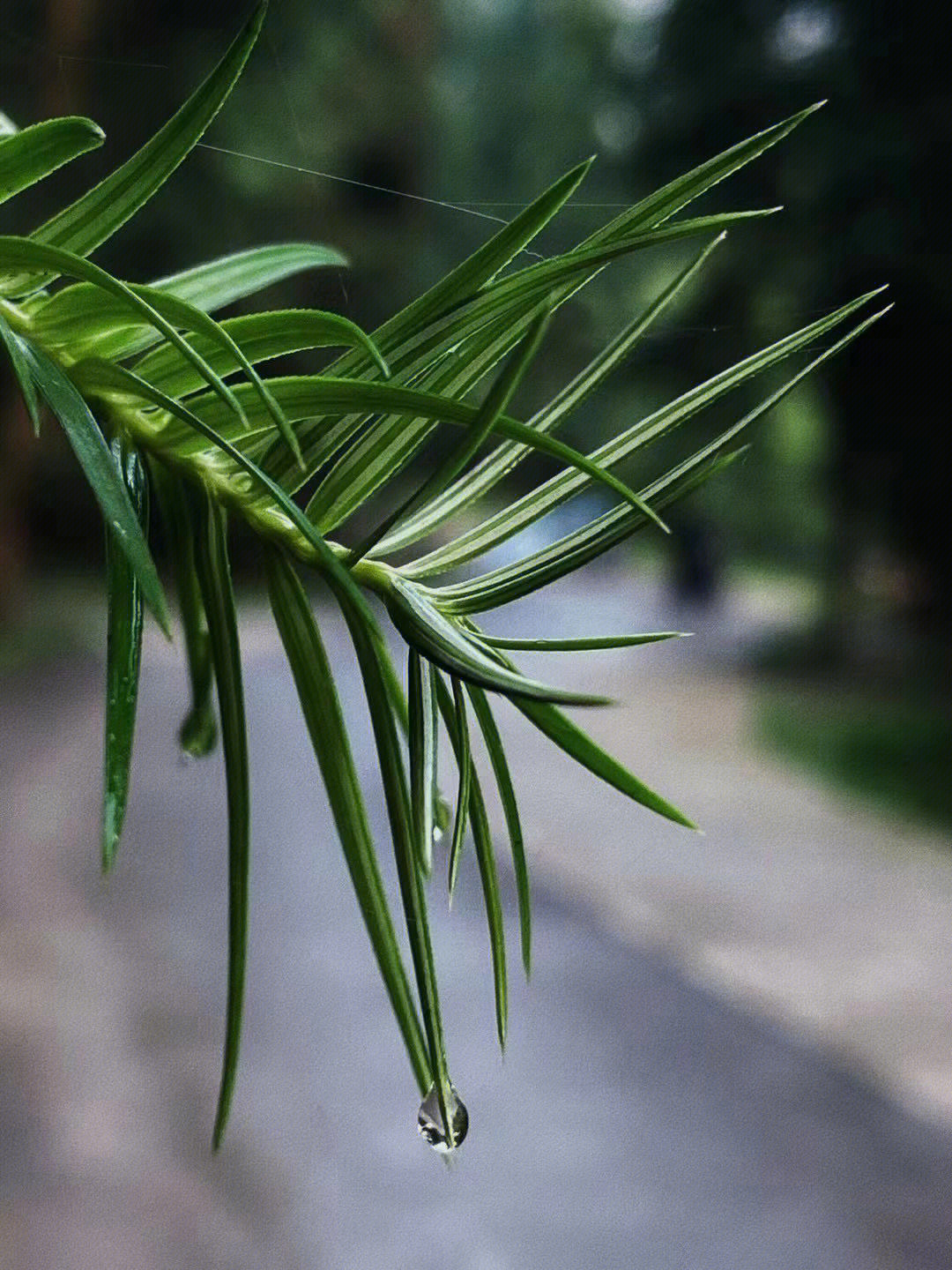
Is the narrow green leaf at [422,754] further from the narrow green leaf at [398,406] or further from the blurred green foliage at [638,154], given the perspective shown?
the blurred green foliage at [638,154]

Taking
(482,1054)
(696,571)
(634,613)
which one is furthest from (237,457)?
(696,571)

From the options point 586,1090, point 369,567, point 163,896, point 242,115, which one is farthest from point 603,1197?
point 242,115

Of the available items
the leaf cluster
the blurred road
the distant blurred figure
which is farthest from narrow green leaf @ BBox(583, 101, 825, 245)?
the distant blurred figure

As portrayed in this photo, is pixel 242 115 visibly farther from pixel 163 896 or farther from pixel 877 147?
pixel 163 896

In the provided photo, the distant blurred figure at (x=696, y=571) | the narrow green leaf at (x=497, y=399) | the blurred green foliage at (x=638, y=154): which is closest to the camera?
the narrow green leaf at (x=497, y=399)

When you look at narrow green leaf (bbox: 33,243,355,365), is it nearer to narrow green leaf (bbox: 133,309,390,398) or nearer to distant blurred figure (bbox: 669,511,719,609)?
narrow green leaf (bbox: 133,309,390,398)

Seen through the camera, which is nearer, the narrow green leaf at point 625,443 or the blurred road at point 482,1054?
the narrow green leaf at point 625,443

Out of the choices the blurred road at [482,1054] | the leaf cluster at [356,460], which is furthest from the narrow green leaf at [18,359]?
the blurred road at [482,1054]
